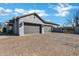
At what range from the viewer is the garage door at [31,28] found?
2370 cm

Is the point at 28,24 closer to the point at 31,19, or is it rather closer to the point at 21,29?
the point at 31,19

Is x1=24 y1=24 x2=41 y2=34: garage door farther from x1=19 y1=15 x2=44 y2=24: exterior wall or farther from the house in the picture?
x1=19 y1=15 x2=44 y2=24: exterior wall

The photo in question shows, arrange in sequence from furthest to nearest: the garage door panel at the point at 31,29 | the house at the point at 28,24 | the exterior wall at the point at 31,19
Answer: the garage door panel at the point at 31,29, the exterior wall at the point at 31,19, the house at the point at 28,24

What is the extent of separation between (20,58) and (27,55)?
0.67 metres

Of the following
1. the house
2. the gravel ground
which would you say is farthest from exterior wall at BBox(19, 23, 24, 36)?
the gravel ground

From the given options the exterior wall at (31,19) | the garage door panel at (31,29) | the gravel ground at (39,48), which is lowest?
the gravel ground at (39,48)

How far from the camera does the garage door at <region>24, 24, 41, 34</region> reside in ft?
77.8

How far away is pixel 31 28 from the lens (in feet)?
81.0

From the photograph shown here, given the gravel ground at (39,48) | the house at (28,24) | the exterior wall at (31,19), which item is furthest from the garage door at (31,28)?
the gravel ground at (39,48)

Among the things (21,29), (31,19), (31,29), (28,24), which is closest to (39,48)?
(21,29)

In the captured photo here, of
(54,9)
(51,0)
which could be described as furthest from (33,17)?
(51,0)

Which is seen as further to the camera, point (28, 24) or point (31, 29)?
point (31, 29)

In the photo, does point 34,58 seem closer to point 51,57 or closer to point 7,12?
point 51,57

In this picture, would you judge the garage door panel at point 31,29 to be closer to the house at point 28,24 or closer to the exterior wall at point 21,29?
the house at point 28,24
